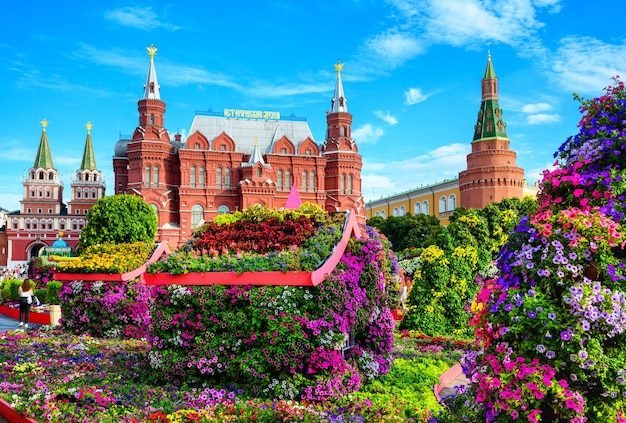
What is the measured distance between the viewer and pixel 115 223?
51.7 feet

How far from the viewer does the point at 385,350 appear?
27.1 feet

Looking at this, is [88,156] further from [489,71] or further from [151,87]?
[489,71]

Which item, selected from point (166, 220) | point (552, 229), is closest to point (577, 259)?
point (552, 229)

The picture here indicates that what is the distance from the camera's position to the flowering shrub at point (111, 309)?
38.8 feet

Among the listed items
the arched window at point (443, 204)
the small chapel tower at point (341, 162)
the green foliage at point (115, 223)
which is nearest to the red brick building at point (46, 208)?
the small chapel tower at point (341, 162)

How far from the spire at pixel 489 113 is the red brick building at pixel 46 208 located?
164 ft

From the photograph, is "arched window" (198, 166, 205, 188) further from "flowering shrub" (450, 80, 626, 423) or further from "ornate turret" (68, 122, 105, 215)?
"flowering shrub" (450, 80, 626, 423)

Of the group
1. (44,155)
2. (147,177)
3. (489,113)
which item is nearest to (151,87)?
(147,177)

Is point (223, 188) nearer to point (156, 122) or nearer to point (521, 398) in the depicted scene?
point (156, 122)

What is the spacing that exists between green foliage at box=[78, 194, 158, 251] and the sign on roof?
158 feet

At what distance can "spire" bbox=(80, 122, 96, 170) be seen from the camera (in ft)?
260

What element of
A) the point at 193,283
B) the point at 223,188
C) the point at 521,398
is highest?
the point at 223,188

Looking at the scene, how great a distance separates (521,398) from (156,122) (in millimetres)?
57138

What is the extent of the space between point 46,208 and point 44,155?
800 centimetres
